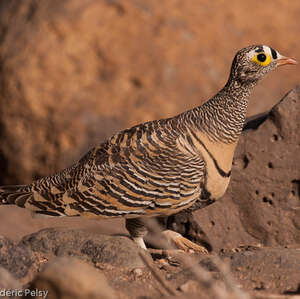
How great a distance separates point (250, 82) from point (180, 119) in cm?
68

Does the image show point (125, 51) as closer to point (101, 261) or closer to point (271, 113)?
point (271, 113)

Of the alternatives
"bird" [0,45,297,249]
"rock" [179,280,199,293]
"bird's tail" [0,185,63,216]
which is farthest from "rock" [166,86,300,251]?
"rock" [179,280,199,293]

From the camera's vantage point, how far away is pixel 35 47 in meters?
7.97

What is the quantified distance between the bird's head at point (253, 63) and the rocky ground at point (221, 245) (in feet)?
2.11

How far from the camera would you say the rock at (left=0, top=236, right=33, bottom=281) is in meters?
3.67

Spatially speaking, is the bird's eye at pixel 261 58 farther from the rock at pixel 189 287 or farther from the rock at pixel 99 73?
the rock at pixel 99 73

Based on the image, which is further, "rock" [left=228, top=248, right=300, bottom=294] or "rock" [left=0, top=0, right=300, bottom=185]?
"rock" [left=0, top=0, right=300, bottom=185]

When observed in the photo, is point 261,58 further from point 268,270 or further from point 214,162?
point 268,270

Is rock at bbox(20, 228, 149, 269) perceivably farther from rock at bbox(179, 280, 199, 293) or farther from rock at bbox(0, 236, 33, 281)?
rock at bbox(179, 280, 199, 293)

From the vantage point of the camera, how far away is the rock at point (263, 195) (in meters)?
5.09

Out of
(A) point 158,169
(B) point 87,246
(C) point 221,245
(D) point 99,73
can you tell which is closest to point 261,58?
(A) point 158,169

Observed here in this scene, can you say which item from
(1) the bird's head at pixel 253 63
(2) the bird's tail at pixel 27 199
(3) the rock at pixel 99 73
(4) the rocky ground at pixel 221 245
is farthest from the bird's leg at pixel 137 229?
(3) the rock at pixel 99 73

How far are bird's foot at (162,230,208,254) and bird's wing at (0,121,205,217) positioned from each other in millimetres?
656

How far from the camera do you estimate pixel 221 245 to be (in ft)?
16.8
